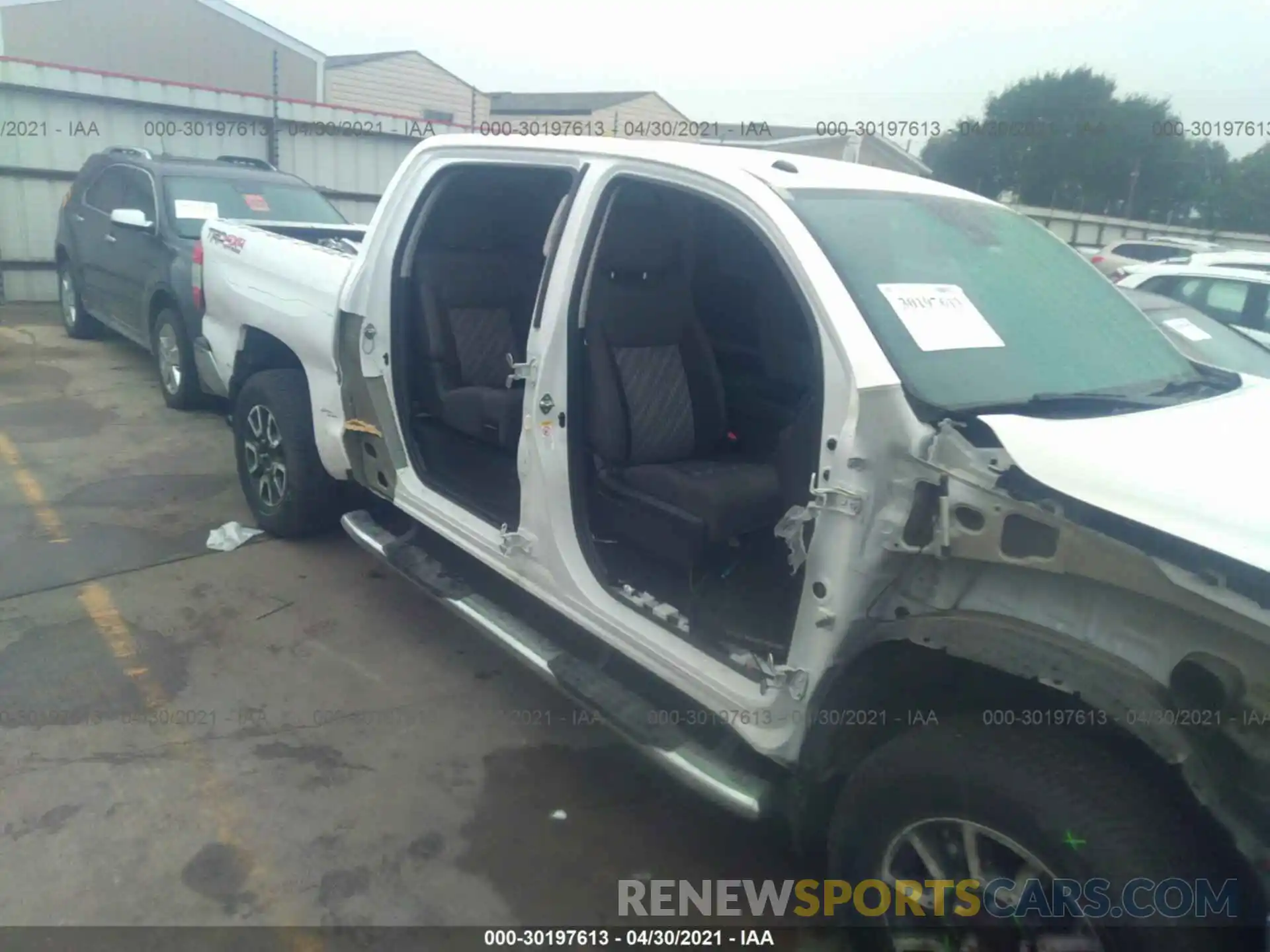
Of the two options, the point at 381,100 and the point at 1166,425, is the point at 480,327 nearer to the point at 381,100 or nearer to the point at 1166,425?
the point at 1166,425

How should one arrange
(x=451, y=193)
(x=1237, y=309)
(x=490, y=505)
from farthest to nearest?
(x=1237, y=309)
(x=451, y=193)
(x=490, y=505)

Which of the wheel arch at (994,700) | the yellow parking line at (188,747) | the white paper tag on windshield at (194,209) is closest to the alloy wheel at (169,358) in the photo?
the white paper tag on windshield at (194,209)

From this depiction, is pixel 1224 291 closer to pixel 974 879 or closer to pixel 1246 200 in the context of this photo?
pixel 974 879

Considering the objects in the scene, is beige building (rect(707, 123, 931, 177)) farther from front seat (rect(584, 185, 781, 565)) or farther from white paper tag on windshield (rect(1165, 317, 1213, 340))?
front seat (rect(584, 185, 781, 565))

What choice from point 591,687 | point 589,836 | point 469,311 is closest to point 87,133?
point 469,311

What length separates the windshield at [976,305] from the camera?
8.30 ft

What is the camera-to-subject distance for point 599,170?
3.15m

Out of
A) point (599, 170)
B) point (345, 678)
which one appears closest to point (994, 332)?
point (599, 170)

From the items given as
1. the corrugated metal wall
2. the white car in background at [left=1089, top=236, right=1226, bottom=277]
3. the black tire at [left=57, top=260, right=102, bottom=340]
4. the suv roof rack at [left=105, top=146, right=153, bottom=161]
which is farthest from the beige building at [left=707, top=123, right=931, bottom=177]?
the black tire at [left=57, top=260, right=102, bottom=340]

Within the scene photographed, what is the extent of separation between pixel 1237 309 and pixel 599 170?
7.33m

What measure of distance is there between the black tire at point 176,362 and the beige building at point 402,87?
72.4ft

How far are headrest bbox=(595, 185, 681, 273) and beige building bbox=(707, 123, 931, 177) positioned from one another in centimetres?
1010

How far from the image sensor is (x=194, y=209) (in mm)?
6668

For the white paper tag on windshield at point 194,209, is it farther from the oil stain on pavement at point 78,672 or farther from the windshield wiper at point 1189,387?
the windshield wiper at point 1189,387
